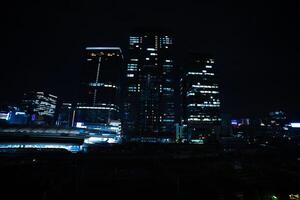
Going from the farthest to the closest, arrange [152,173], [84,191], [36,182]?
[152,173] → [36,182] → [84,191]

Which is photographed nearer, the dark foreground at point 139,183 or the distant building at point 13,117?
the dark foreground at point 139,183

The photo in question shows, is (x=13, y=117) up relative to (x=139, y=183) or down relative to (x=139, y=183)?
up

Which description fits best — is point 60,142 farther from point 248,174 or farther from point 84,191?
point 248,174

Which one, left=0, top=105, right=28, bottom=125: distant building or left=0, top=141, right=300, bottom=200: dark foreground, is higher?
left=0, top=105, right=28, bottom=125: distant building

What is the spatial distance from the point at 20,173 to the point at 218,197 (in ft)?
123

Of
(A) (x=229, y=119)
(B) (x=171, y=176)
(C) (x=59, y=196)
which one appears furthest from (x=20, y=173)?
(A) (x=229, y=119)

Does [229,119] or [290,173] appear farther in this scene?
[229,119]

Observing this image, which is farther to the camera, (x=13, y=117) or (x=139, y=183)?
(x=13, y=117)

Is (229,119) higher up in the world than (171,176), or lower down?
higher up

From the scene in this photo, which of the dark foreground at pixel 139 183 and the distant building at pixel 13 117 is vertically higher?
the distant building at pixel 13 117

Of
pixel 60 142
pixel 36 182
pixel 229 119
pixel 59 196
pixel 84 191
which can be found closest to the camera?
pixel 59 196

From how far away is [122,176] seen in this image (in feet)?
150

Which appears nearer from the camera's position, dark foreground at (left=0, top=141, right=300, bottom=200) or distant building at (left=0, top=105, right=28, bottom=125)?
dark foreground at (left=0, top=141, right=300, bottom=200)

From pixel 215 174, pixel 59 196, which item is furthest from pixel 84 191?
pixel 215 174
